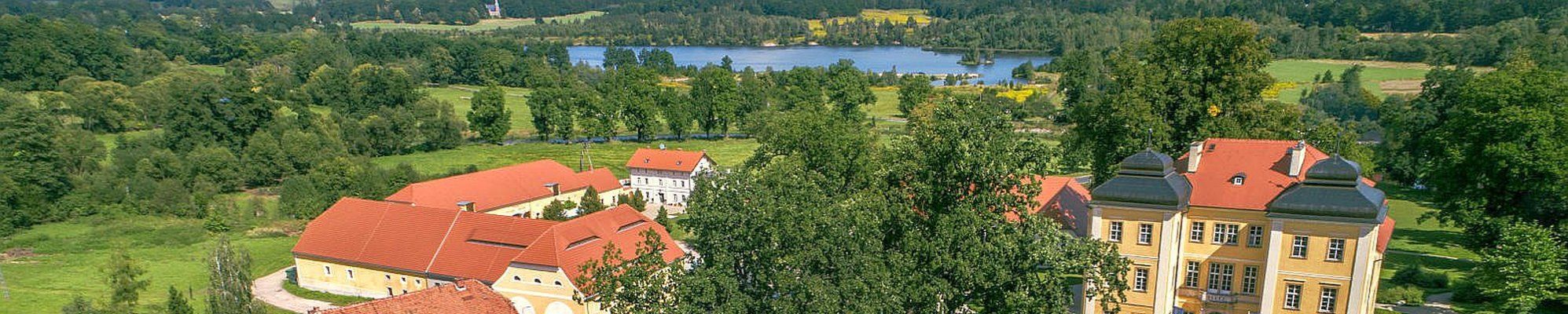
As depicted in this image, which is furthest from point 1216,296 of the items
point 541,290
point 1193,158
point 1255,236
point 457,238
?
point 457,238

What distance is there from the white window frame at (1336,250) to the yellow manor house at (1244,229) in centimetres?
2

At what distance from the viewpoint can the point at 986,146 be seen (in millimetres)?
21141

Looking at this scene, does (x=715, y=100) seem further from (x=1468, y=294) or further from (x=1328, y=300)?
(x=1328, y=300)

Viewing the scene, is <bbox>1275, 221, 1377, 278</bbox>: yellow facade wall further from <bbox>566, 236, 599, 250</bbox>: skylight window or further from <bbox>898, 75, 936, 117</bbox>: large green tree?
<bbox>898, 75, 936, 117</bbox>: large green tree

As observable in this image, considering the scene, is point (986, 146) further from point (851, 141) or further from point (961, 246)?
point (851, 141)

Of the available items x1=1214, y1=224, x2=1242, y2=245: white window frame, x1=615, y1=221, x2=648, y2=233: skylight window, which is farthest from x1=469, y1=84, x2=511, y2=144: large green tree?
x1=1214, y1=224, x2=1242, y2=245: white window frame

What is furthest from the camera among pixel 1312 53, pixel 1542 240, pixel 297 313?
pixel 1312 53

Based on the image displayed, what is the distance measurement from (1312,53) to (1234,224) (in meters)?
127

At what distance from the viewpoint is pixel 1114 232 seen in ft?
88.8

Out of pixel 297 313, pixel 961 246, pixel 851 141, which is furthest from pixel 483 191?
pixel 961 246

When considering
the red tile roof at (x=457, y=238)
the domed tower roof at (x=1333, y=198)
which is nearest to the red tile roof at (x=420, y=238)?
the red tile roof at (x=457, y=238)

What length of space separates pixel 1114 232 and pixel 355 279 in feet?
97.9

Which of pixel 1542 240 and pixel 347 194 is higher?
pixel 1542 240

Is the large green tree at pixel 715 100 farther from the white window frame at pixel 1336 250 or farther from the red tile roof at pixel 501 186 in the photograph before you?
the white window frame at pixel 1336 250
